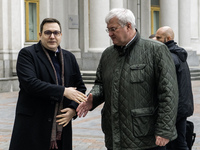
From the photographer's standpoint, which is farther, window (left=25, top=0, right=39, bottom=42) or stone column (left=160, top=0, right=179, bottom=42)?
stone column (left=160, top=0, right=179, bottom=42)

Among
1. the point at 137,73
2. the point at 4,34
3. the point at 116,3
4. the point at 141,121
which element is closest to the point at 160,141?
the point at 141,121

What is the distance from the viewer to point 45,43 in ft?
13.5

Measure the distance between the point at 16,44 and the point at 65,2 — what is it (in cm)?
534

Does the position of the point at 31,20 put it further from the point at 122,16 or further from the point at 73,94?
the point at 122,16

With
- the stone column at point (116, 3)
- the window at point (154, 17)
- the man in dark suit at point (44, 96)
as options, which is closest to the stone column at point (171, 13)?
the stone column at point (116, 3)

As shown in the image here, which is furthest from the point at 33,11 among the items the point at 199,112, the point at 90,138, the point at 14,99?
the point at 90,138

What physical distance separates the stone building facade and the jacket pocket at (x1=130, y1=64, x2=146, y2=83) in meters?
13.0

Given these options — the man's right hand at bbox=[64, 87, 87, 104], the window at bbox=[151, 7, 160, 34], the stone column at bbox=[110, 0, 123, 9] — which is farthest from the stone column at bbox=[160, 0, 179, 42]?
the man's right hand at bbox=[64, 87, 87, 104]

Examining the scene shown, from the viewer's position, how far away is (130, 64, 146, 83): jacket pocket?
370cm

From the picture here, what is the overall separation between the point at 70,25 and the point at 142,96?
20.5 m

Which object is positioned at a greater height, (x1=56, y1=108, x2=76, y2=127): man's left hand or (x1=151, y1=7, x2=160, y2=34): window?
(x1=151, y1=7, x2=160, y2=34): window

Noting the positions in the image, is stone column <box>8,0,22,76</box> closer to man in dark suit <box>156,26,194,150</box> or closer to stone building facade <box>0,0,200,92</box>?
stone building facade <box>0,0,200,92</box>

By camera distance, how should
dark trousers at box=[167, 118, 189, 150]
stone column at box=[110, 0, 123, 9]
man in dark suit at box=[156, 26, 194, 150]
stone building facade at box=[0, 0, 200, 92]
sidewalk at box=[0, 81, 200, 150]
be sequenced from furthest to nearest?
stone column at box=[110, 0, 123, 9], stone building facade at box=[0, 0, 200, 92], sidewalk at box=[0, 81, 200, 150], dark trousers at box=[167, 118, 189, 150], man in dark suit at box=[156, 26, 194, 150]

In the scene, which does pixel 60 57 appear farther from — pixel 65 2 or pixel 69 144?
pixel 65 2
